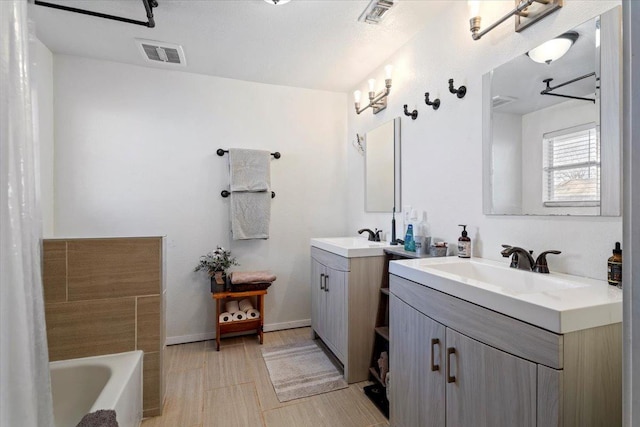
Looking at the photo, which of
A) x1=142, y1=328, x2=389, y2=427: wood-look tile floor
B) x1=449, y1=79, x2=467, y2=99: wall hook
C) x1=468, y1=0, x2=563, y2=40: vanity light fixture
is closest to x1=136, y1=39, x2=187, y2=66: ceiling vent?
x1=449, y1=79, x2=467, y2=99: wall hook

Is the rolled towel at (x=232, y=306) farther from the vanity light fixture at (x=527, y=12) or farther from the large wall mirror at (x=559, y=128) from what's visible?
the vanity light fixture at (x=527, y=12)

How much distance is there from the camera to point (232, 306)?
8.84 feet

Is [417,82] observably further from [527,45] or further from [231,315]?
[231,315]

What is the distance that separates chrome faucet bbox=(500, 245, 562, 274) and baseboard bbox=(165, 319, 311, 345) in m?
2.15

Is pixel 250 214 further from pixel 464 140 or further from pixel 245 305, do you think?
pixel 464 140

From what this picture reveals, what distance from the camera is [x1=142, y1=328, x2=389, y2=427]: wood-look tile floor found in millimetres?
1680

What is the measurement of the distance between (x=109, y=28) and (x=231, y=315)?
2301 mm

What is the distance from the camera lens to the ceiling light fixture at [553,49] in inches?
48.0

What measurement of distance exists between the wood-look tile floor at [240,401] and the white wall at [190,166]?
55 cm

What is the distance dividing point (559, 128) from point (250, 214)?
224 cm

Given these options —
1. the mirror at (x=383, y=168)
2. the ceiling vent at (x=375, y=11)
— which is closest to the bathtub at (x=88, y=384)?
the mirror at (x=383, y=168)

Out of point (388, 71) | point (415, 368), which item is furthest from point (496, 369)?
point (388, 71)

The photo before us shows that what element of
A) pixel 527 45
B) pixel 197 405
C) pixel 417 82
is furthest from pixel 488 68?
pixel 197 405

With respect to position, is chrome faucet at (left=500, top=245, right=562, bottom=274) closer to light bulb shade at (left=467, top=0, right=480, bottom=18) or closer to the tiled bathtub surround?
light bulb shade at (left=467, top=0, right=480, bottom=18)
